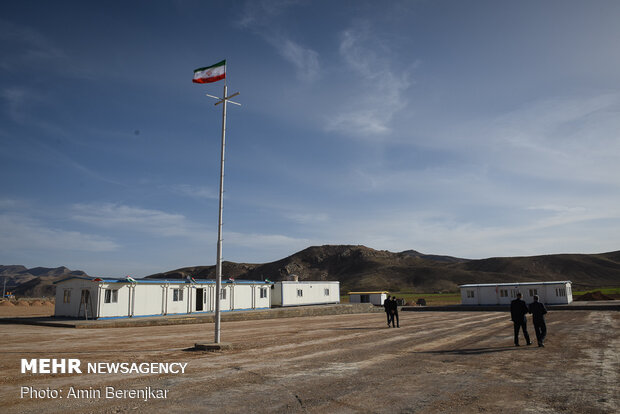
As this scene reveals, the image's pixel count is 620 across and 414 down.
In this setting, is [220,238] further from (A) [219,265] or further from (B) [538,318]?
(B) [538,318]

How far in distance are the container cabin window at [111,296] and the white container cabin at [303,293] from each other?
1881cm

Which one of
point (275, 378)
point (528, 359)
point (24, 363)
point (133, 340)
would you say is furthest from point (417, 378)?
point (133, 340)

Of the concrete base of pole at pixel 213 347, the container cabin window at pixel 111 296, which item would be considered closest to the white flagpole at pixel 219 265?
the concrete base of pole at pixel 213 347

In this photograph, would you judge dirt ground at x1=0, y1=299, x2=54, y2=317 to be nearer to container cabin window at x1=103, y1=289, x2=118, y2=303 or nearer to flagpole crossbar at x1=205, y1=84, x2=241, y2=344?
container cabin window at x1=103, y1=289, x2=118, y2=303

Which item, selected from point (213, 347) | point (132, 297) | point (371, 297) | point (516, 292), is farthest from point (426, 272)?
point (213, 347)

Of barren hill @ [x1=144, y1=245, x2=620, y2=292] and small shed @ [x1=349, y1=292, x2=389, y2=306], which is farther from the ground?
barren hill @ [x1=144, y1=245, x2=620, y2=292]

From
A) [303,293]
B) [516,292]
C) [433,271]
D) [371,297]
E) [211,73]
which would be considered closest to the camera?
[211,73]

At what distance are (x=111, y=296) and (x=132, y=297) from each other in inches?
64.1

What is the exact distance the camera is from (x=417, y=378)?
9742mm

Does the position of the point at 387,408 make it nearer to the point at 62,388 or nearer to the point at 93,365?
the point at 62,388

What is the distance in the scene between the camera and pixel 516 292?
48344 millimetres

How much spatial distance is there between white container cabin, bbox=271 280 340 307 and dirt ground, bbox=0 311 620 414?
30.0 m

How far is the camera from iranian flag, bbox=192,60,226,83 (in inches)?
698

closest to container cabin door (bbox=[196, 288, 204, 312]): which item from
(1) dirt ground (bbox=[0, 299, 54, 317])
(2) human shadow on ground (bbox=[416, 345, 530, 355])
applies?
(1) dirt ground (bbox=[0, 299, 54, 317])
